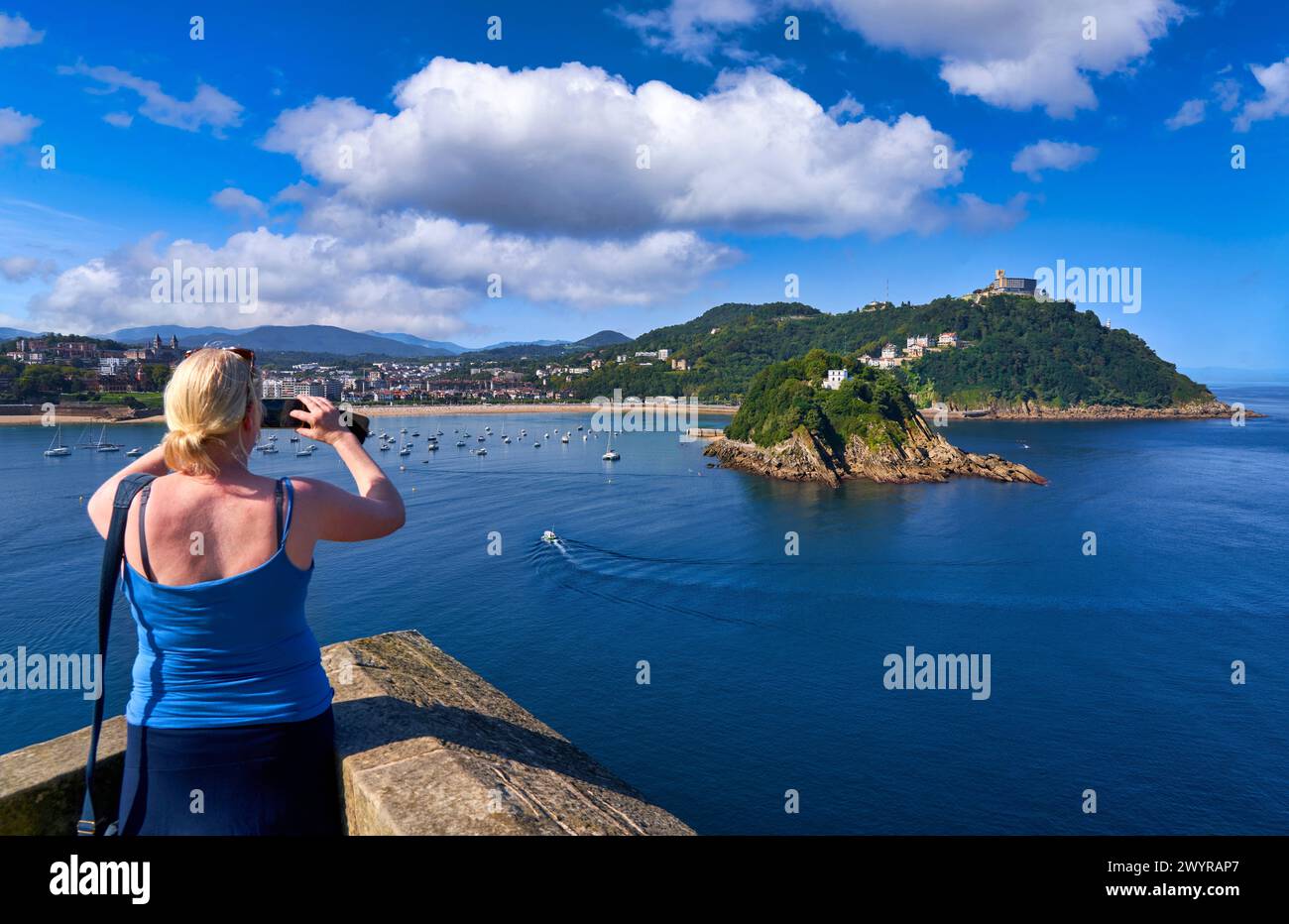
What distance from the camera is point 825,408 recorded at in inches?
2402

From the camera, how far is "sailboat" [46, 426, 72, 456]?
57.0 m

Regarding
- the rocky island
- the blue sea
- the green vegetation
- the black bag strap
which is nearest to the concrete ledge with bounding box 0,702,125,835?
the black bag strap

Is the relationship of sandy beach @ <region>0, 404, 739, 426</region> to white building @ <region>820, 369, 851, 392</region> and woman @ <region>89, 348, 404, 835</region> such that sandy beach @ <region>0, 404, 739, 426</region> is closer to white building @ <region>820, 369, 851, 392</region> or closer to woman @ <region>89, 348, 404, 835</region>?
white building @ <region>820, 369, 851, 392</region>

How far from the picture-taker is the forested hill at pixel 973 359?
114 meters

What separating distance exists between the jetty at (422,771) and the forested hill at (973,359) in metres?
112

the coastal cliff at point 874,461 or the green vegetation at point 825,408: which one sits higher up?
the green vegetation at point 825,408

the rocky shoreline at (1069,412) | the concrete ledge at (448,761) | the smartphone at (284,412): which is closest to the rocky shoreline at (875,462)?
the concrete ledge at (448,761)

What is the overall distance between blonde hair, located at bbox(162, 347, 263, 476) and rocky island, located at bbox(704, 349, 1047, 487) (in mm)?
52071

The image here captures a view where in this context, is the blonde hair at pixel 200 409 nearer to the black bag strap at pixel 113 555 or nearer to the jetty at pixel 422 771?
the black bag strap at pixel 113 555

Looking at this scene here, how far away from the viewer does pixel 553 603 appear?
24.4 meters

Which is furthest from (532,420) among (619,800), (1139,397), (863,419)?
(619,800)

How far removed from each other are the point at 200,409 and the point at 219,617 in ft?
1.42
